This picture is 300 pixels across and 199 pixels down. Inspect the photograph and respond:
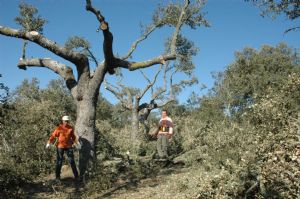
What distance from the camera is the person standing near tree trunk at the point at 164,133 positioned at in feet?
49.5

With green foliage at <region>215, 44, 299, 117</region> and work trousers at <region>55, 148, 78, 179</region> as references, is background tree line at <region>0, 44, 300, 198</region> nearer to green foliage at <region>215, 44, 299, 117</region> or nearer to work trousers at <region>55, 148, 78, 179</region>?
work trousers at <region>55, 148, 78, 179</region>

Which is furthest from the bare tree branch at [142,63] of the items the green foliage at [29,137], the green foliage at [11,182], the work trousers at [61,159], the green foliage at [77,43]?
the green foliage at [77,43]

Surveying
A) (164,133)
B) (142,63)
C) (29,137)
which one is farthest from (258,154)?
(29,137)

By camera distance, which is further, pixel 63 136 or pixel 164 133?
pixel 164 133

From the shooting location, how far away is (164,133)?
15.2 m

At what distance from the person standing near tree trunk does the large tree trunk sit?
11.3 feet

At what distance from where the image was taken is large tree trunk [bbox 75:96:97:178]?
12289 mm

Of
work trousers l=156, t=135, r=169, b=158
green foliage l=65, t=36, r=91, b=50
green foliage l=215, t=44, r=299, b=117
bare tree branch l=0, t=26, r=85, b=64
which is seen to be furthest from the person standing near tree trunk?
green foliage l=215, t=44, r=299, b=117

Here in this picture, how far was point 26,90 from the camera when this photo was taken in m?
58.0

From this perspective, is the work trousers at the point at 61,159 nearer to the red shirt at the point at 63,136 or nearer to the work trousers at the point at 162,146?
the red shirt at the point at 63,136

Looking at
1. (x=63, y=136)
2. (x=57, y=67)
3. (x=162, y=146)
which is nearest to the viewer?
(x=63, y=136)

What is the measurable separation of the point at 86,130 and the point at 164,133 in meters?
3.78

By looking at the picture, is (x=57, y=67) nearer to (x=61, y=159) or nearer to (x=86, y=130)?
(x=86, y=130)

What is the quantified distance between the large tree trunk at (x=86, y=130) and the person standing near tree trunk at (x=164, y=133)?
3.43 meters
